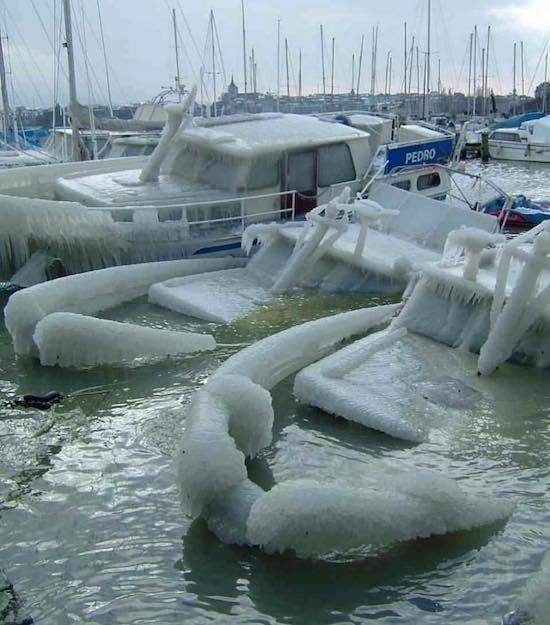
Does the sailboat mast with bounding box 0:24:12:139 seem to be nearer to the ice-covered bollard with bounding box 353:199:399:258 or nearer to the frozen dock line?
the ice-covered bollard with bounding box 353:199:399:258

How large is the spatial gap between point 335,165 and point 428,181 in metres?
2.91

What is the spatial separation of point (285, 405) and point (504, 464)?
2.81 metres

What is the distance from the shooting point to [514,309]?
10.4 metres

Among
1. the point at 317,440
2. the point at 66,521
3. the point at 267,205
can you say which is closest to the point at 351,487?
the point at 317,440

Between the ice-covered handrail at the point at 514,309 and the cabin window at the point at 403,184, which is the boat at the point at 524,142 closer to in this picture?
the cabin window at the point at 403,184

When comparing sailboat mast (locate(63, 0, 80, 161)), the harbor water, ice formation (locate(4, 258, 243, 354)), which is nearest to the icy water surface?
the harbor water

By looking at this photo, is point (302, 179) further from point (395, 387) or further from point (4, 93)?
point (4, 93)

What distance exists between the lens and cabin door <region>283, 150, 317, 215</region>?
17.0 m

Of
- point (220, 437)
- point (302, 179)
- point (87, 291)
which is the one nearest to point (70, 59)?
point (302, 179)

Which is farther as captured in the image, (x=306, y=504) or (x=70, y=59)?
(x=70, y=59)

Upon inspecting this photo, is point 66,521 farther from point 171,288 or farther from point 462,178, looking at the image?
point 462,178

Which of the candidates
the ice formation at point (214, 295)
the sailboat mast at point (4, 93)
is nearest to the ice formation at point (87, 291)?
the ice formation at point (214, 295)

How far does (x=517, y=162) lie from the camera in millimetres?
45844

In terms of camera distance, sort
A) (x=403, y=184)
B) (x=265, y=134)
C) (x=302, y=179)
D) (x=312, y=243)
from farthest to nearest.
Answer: (x=403, y=184), (x=302, y=179), (x=265, y=134), (x=312, y=243)
